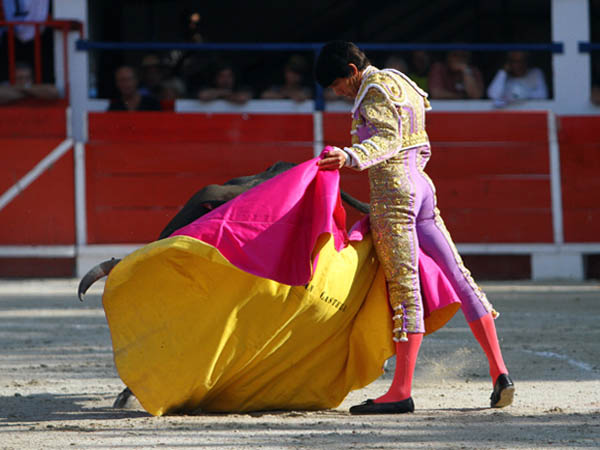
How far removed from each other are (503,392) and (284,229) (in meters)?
0.84

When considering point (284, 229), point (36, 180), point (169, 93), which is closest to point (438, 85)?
point (169, 93)

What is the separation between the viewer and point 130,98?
7.82 metres

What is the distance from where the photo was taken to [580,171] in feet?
26.0

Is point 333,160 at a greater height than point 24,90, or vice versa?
point 24,90

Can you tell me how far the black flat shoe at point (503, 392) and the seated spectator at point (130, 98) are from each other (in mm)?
4994

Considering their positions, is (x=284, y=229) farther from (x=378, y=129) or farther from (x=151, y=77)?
(x=151, y=77)

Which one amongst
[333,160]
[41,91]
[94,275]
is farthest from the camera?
[41,91]

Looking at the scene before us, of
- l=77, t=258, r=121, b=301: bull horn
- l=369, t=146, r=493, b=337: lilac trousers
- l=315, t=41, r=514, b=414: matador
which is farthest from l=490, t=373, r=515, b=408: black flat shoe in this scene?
l=77, t=258, r=121, b=301: bull horn

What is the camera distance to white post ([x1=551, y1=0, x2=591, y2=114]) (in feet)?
27.1

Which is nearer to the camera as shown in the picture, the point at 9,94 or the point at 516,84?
the point at 9,94

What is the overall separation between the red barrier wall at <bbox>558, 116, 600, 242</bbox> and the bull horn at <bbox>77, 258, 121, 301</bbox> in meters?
5.13

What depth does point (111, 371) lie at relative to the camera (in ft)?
13.9

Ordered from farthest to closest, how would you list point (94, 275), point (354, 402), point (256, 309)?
point (354, 402)
point (94, 275)
point (256, 309)

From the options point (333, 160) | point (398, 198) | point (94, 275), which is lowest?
point (94, 275)
